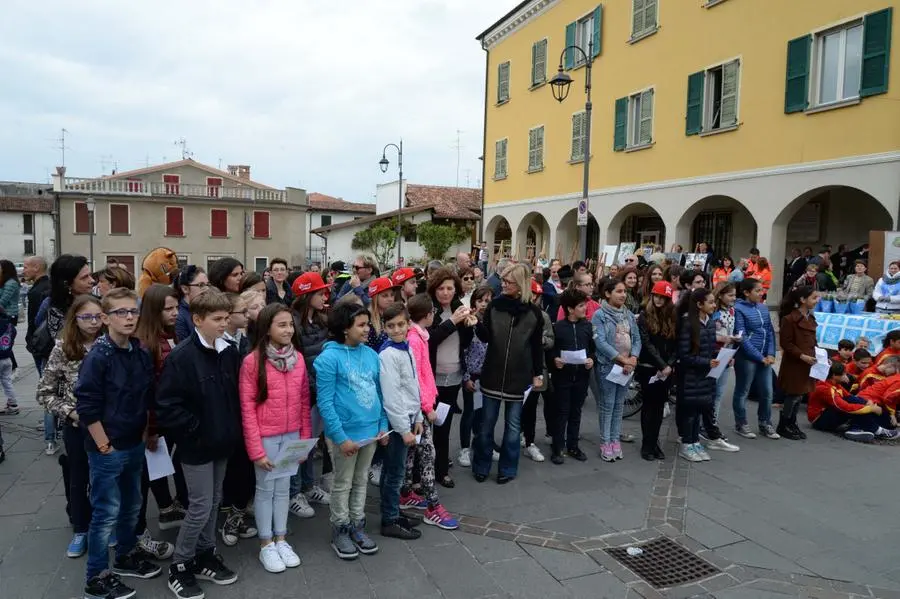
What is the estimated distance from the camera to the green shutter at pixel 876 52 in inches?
423

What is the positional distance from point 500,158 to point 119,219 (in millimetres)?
31951

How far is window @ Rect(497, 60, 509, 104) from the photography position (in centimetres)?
2322

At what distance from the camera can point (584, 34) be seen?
18938 millimetres

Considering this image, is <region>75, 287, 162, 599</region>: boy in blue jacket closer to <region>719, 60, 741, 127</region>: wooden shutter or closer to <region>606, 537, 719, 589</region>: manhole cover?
<region>606, 537, 719, 589</region>: manhole cover

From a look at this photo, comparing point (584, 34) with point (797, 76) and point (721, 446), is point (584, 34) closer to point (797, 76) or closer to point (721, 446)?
point (797, 76)

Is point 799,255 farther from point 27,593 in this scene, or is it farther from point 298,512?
point 27,593

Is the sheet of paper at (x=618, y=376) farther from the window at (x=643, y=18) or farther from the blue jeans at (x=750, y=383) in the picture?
the window at (x=643, y=18)

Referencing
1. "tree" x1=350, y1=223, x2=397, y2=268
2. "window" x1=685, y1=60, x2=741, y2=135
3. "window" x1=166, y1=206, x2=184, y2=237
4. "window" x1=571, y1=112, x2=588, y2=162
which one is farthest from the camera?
"window" x1=166, y1=206, x2=184, y2=237

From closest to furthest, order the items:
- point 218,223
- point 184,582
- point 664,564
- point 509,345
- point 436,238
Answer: point 184,582
point 664,564
point 509,345
point 436,238
point 218,223

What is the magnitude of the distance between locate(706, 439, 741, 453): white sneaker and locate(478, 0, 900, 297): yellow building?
745cm

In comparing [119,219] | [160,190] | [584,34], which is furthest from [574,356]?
[119,219]

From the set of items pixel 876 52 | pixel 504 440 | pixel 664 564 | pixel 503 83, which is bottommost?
pixel 664 564

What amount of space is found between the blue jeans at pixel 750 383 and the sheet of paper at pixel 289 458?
5.01m

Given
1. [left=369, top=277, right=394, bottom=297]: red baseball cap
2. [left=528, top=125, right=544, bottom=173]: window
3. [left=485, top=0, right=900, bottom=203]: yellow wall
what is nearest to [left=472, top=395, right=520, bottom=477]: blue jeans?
[left=369, top=277, right=394, bottom=297]: red baseball cap
